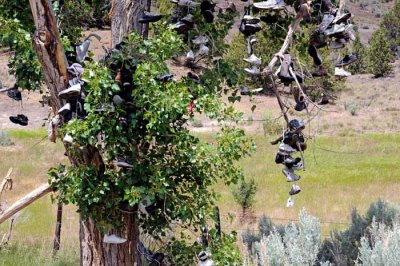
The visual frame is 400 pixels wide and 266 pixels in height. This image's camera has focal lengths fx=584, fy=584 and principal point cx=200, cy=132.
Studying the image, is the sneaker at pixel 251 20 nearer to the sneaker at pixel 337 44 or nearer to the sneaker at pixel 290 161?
the sneaker at pixel 337 44

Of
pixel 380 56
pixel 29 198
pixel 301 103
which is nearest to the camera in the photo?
pixel 301 103

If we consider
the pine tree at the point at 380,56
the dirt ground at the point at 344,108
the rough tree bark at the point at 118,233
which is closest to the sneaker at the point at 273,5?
the rough tree bark at the point at 118,233

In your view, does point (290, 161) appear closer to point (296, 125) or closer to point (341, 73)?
point (296, 125)

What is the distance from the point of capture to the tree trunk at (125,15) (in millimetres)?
4184

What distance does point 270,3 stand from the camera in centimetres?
277

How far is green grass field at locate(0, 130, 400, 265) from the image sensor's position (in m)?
8.14

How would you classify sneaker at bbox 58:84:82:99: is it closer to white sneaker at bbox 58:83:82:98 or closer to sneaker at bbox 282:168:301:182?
white sneaker at bbox 58:83:82:98

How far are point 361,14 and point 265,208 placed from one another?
5813 centimetres

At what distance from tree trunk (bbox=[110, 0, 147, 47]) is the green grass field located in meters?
2.77

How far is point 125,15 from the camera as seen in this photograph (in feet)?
13.8

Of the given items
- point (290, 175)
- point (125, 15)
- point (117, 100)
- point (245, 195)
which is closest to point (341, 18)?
point (290, 175)

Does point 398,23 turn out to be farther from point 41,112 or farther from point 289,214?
point 289,214

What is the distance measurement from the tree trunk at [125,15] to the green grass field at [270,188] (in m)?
2.77

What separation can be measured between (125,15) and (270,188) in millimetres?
9905
